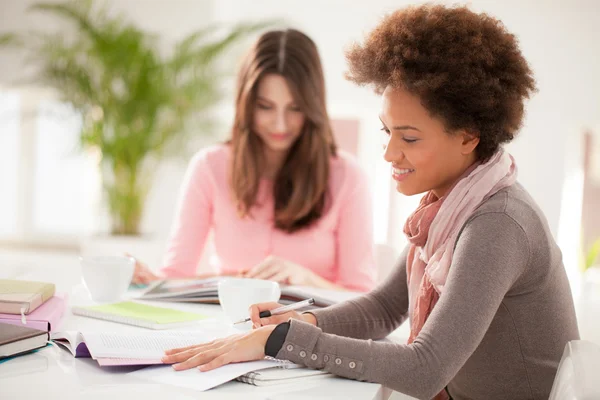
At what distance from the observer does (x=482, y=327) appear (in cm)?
107

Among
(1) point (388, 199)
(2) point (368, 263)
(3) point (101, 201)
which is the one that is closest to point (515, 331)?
(2) point (368, 263)

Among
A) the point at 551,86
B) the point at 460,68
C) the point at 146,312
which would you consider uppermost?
the point at 551,86

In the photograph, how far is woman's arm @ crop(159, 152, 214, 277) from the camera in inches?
90.0

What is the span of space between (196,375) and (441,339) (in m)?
0.37

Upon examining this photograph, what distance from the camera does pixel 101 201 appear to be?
441cm

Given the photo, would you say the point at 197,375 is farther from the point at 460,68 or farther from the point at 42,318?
the point at 460,68

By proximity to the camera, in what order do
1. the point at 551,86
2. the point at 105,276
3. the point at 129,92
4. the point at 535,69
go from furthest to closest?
1. the point at 129,92
2. the point at 551,86
3. the point at 535,69
4. the point at 105,276

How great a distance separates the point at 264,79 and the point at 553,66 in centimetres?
228

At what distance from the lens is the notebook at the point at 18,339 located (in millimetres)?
1069

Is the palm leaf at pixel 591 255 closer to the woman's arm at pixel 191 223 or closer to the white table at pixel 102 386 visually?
the woman's arm at pixel 191 223

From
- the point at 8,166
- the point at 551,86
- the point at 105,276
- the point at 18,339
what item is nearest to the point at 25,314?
the point at 18,339

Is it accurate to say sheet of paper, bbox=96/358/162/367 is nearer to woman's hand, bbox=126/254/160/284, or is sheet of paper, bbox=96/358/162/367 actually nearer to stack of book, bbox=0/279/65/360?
stack of book, bbox=0/279/65/360

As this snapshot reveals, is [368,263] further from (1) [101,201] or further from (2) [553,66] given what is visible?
(1) [101,201]

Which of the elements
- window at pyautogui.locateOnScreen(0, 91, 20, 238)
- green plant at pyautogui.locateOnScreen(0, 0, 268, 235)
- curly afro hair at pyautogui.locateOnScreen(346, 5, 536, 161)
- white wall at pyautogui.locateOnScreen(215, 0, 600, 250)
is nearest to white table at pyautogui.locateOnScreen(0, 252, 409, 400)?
curly afro hair at pyautogui.locateOnScreen(346, 5, 536, 161)
